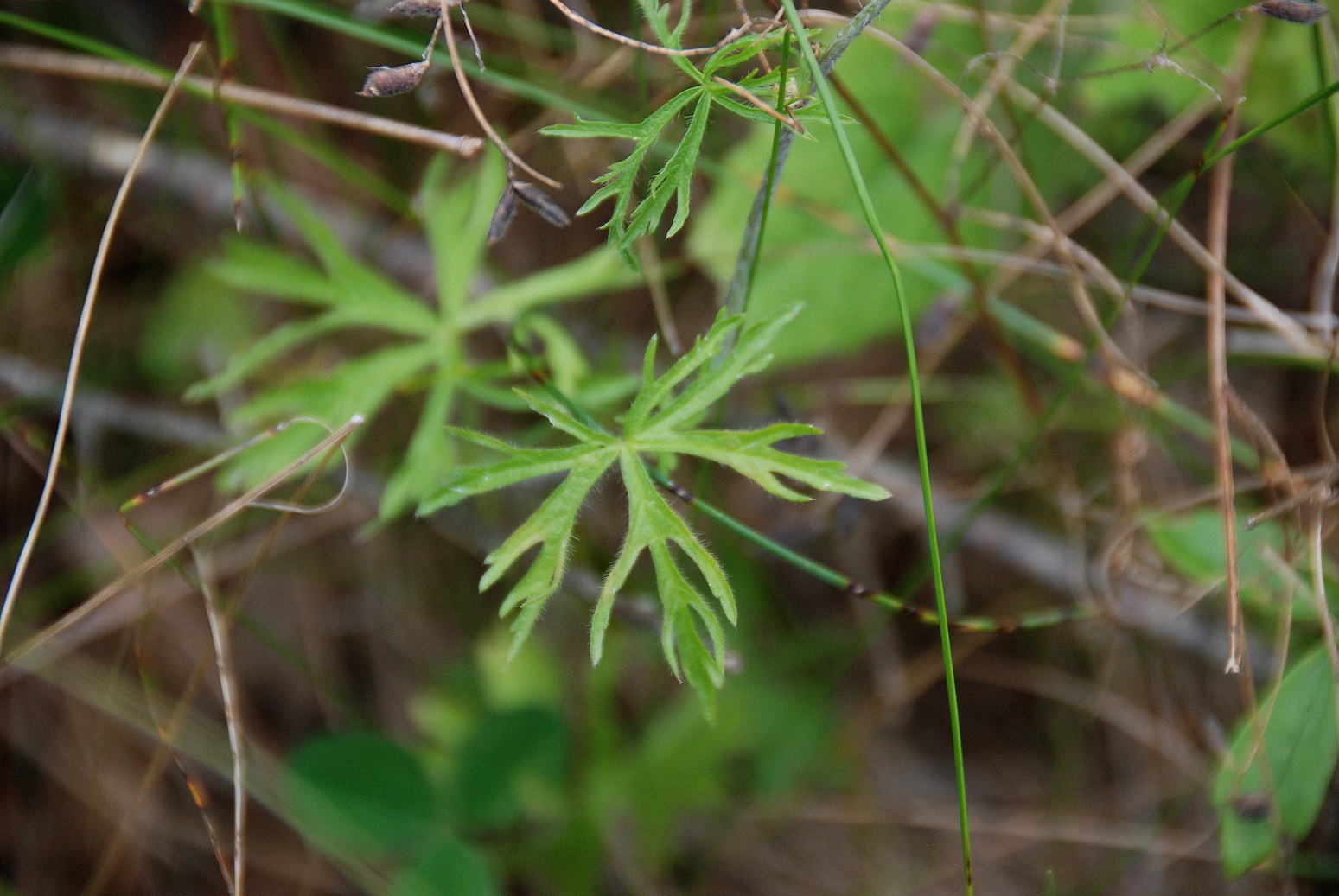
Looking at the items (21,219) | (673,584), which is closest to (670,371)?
(673,584)

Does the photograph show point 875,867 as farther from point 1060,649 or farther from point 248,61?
point 248,61

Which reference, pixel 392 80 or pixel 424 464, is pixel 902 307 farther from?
pixel 424 464

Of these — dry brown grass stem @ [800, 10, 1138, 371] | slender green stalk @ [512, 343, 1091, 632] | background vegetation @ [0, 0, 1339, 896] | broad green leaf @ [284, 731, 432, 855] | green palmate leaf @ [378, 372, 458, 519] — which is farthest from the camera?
broad green leaf @ [284, 731, 432, 855]

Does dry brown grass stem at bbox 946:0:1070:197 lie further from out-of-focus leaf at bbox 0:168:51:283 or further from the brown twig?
out-of-focus leaf at bbox 0:168:51:283

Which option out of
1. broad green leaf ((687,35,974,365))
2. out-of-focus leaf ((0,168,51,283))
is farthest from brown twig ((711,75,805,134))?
out-of-focus leaf ((0,168,51,283))

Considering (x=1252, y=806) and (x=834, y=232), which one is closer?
(x=1252, y=806)

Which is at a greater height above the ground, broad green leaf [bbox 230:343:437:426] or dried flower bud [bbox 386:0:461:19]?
dried flower bud [bbox 386:0:461:19]
